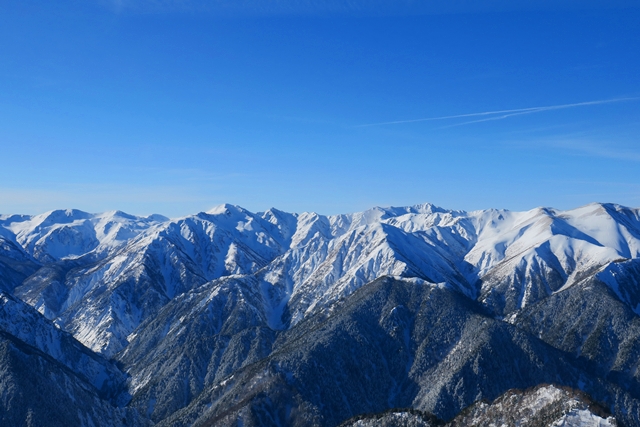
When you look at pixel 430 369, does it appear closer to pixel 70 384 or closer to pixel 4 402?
pixel 70 384

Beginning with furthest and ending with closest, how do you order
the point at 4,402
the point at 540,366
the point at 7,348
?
the point at 540,366, the point at 7,348, the point at 4,402

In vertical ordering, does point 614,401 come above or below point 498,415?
below

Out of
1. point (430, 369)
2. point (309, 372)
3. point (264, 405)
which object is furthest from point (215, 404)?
point (430, 369)

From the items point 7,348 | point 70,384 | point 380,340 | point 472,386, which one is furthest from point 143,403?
point 472,386

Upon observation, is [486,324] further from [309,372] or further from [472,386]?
[309,372]

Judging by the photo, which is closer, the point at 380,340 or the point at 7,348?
the point at 7,348

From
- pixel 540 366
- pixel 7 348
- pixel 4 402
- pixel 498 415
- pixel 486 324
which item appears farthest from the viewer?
pixel 486 324

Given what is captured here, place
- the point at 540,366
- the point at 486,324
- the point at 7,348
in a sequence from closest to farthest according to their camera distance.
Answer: the point at 7,348 < the point at 540,366 < the point at 486,324

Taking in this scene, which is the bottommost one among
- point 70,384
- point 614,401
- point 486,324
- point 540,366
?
point 614,401

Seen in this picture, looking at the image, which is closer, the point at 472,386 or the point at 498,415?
the point at 498,415
